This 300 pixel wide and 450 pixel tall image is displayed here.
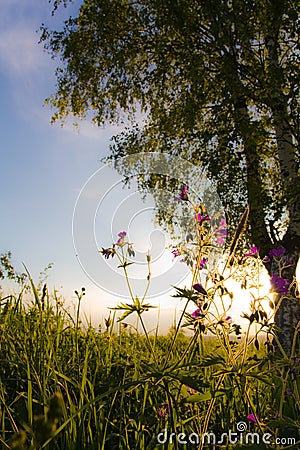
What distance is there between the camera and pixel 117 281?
12.8 ft

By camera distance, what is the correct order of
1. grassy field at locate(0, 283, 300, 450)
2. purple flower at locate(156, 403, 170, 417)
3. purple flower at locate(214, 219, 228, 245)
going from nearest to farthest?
grassy field at locate(0, 283, 300, 450), purple flower at locate(156, 403, 170, 417), purple flower at locate(214, 219, 228, 245)

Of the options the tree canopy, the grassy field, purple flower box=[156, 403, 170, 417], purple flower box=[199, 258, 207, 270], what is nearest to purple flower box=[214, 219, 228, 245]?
purple flower box=[199, 258, 207, 270]

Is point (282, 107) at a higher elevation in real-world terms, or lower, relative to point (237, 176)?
higher

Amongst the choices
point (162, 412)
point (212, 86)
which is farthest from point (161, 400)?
point (212, 86)

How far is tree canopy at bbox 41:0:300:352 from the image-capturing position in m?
8.89

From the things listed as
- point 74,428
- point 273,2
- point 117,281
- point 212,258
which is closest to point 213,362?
point 74,428

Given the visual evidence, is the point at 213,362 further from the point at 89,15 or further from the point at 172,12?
the point at 89,15

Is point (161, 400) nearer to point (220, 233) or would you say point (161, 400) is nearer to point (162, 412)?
point (162, 412)

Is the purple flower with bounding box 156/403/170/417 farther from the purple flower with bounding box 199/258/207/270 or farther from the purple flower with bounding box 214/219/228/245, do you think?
the purple flower with bounding box 214/219/228/245

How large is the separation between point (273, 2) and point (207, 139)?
2.59m

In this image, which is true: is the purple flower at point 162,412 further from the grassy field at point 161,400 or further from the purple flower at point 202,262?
the purple flower at point 202,262

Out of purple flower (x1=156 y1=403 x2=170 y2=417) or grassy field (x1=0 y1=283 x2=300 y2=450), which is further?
purple flower (x1=156 y1=403 x2=170 y2=417)

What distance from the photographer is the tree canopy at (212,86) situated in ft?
29.2

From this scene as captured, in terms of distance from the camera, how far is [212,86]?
9.61 meters
